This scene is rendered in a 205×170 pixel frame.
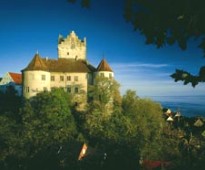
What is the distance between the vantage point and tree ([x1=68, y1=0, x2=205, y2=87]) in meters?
5.80

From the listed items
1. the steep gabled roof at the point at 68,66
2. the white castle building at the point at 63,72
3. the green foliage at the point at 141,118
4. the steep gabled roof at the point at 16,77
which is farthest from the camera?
the steep gabled roof at the point at 16,77

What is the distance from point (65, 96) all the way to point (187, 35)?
49.4m

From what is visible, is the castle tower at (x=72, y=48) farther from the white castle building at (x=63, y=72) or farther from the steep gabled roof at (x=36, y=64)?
the steep gabled roof at (x=36, y=64)

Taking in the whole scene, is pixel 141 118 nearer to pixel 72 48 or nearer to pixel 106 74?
pixel 106 74

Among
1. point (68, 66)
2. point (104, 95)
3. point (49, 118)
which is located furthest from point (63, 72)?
point (49, 118)

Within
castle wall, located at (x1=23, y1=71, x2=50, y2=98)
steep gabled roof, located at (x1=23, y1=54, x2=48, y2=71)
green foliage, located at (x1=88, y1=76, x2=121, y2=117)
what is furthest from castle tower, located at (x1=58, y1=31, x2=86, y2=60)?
green foliage, located at (x1=88, y1=76, x2=121, y2=117)

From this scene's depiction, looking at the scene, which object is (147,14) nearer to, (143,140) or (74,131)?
(143,140)

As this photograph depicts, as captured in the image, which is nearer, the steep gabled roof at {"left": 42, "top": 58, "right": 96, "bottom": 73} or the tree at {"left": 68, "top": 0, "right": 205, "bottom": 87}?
the tree at {"left": 68, "top": 0, "right": 205, "bottom": 87}

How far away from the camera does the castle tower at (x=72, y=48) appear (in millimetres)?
64250

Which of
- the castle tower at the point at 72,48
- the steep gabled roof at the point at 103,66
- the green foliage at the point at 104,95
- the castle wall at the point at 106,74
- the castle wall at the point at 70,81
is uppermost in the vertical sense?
the castle tower at the point at 72,48

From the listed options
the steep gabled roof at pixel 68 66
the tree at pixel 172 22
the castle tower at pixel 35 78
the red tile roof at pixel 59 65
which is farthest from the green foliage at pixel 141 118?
the tree at pixel 172 22

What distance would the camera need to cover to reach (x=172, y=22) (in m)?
6.14

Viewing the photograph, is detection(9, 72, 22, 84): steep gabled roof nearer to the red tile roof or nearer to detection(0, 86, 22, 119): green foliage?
detection(0, 86, 22, 119): green foliage

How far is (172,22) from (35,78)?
51.0 m
